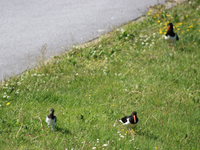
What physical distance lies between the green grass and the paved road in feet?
2.20

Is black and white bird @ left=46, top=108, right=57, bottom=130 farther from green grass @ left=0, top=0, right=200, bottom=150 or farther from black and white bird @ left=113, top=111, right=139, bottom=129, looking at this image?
black and white bird @ left=113, top=111, right=139, bottom=129

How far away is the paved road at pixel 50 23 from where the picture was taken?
6492 mm

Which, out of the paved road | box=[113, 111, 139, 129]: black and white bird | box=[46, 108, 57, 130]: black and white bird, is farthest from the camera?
the paved road

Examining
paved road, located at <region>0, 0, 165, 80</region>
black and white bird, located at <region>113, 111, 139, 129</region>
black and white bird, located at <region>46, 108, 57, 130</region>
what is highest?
paved road, located at <region>0, 0, 165, 80</region>

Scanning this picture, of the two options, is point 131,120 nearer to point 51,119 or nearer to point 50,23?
point 51,119

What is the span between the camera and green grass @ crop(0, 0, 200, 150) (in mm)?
3928

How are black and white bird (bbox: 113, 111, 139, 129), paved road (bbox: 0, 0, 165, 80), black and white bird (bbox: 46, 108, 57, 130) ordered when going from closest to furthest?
black and white bird (bbox: 46, 108, 57, 130) → black and white bird (bbox: 113, 111, 139, 129) → paved road (bbox: 0, 0, 165, 80)

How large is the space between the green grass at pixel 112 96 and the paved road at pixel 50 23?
0.67m

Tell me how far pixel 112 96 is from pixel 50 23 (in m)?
3.80

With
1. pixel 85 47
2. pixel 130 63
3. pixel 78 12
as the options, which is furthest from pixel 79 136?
pixel 78 12

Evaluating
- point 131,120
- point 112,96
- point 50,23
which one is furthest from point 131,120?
point 50,23

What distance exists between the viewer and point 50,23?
7875 mm

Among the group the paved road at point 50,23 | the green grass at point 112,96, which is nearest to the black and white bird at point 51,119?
the green grass at point 112,96

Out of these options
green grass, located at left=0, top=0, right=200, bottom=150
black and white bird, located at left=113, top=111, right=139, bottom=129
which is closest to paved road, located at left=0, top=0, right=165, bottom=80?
green grass, located at left=0, top=0, right=200, bottom=150
